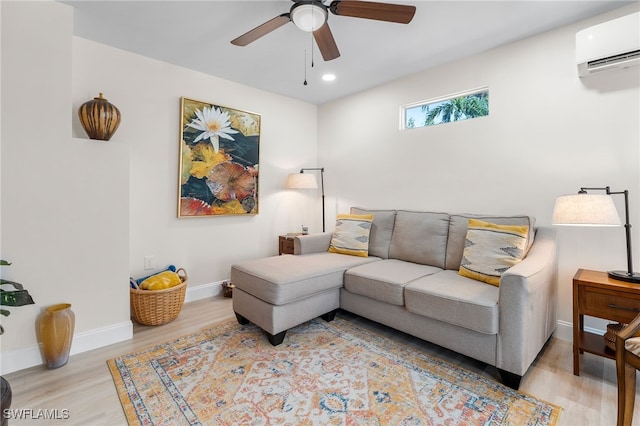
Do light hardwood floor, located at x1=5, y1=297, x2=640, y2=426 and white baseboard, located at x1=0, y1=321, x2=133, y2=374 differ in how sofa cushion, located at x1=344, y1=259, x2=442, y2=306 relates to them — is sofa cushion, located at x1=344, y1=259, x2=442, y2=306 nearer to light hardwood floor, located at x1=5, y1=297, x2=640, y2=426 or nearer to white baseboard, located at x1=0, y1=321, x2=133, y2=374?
light hardwood floor, located at x1=5, y1=297, x2=640, y2=426

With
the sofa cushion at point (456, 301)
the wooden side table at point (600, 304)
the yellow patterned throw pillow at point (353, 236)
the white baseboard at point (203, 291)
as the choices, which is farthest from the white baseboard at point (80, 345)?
the wooden side table at point (600, 304)

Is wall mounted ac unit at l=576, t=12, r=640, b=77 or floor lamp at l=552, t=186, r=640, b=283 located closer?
floor lamp at l=552, t=186, r=640, b=283

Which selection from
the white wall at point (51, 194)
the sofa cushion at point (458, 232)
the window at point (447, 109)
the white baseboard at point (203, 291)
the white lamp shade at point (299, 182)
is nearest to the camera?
the white wall at point (51, 194)

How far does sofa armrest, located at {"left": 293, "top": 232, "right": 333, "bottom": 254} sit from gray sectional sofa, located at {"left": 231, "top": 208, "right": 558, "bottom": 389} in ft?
0.04

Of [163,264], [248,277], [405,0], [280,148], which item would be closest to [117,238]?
[163,264]

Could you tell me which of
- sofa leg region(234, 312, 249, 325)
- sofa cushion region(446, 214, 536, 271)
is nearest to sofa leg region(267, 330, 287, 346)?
sofa leg region(234, 312, 249, 325)

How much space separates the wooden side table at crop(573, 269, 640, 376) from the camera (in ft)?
5.60

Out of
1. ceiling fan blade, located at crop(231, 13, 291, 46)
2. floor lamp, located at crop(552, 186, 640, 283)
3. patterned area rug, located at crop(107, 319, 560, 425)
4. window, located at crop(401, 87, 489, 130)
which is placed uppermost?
ceiling fan blade, located at crop(231, 13, 291, 46)

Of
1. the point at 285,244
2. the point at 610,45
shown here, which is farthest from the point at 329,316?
the point at 610,45

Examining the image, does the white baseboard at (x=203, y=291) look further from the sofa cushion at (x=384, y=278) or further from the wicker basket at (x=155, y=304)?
the sofa cushion at (x=384, y=278)

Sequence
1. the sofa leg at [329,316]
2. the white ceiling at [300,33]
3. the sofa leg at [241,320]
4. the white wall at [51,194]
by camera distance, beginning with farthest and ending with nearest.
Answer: the sofa leg at [329,316], the sofa leg at [241,320], the white ceiling at [300,33], the white wall at [51,194]

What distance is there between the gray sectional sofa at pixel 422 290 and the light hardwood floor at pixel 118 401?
0.15 meters

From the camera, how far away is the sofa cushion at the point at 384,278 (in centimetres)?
223

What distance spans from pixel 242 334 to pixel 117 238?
48.6 inches
